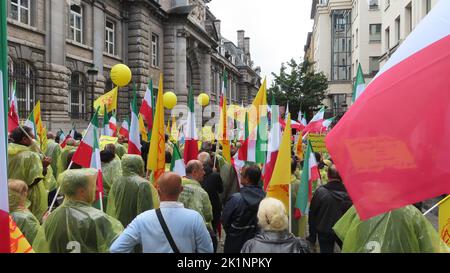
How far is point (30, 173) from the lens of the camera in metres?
5.36

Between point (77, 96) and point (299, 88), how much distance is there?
77.8 ft

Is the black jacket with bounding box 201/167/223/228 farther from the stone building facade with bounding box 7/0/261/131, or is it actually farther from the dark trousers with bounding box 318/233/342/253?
the stone building facade with bounding box 7/0/261/131

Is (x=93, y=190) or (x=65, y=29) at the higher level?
(x=65, y=29)

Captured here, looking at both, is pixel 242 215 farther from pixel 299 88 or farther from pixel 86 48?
pixel 299 88

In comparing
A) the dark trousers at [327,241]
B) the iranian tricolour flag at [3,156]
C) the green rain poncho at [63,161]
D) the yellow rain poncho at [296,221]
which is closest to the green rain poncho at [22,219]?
the iranian tricolour flag at [3,156]

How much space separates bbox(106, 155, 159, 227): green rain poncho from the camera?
5.14 m

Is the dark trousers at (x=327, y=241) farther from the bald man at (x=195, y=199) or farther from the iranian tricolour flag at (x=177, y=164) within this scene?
the iranian tricolour flag at (x=177, y=164)

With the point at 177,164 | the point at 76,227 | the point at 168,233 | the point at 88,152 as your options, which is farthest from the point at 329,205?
the point at 76,227

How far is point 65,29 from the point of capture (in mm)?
20719

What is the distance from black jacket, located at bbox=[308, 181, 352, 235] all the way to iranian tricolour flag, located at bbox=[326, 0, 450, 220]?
2.78 metres

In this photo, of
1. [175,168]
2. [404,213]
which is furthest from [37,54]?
[404,213]
